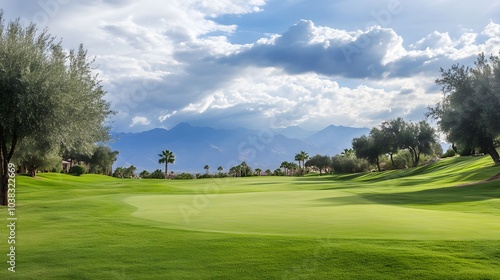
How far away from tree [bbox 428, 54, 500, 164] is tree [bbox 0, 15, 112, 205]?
3561cm

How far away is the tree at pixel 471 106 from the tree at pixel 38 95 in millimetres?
35612

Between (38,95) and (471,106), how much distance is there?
4119 centimetres

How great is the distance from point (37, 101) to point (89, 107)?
3960mm

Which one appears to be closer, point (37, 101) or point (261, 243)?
point (261, 243)

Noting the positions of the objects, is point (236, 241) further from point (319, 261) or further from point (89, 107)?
point (89, 107)

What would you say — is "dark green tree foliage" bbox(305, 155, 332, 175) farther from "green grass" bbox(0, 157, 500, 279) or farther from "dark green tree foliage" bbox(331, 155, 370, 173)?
"green grass" bbox(0, 157, 500, 279)

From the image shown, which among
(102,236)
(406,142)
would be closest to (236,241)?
(102,236)

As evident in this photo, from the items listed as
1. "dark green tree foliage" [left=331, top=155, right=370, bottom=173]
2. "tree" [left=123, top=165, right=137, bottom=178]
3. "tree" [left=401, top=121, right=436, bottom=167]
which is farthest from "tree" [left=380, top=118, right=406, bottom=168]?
"tree" [left=123, top=165, right=137, bottom=178]

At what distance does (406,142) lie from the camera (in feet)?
376

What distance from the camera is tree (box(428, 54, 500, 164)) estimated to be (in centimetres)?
4612

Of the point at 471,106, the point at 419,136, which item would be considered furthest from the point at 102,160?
the point at 471,106

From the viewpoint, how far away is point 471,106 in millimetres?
49719

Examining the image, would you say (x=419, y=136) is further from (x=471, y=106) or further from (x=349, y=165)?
(x=471, y=106)

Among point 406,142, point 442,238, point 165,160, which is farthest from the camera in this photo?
point 165,160
